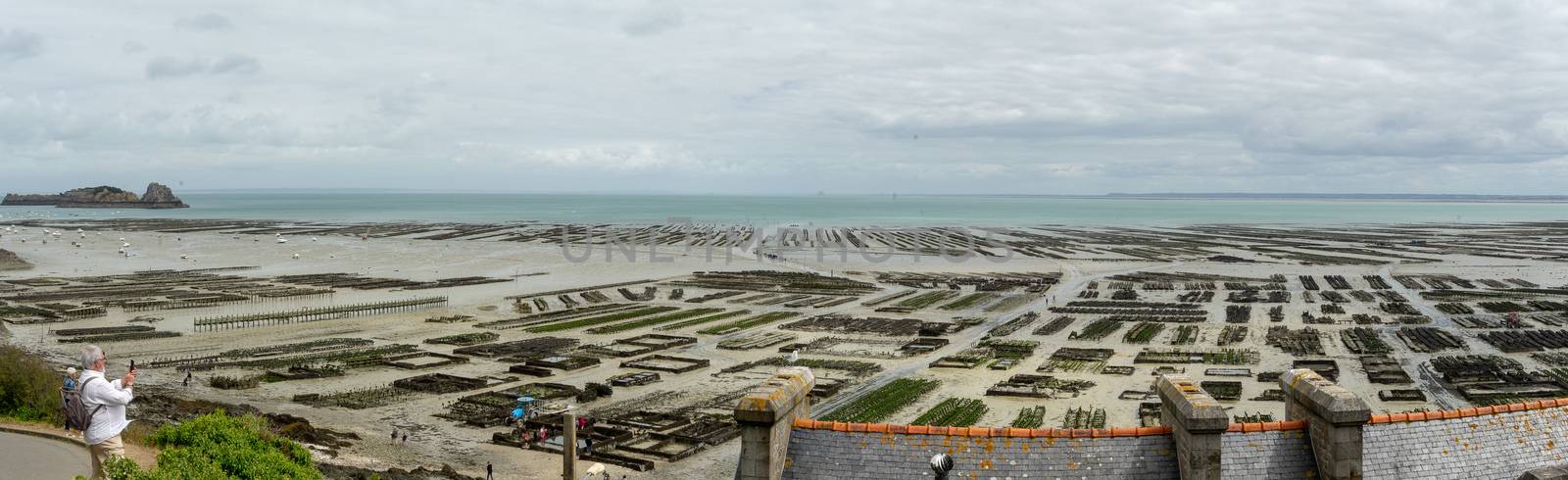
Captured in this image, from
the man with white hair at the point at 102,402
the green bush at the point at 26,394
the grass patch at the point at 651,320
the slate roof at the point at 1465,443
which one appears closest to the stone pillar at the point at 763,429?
the slate roof at the point at 1465,443

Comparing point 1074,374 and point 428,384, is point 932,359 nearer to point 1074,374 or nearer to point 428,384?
point 1074,374

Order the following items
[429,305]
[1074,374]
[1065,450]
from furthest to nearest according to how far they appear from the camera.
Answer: [429,305]
[1074,374]
[1065,450]

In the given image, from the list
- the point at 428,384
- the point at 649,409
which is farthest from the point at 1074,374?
the point at 428,384

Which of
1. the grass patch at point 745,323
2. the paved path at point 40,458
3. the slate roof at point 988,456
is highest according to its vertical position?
the slate roof at point 988,456

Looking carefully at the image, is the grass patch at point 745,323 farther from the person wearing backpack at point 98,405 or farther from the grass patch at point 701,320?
the person wearing backpack at point 98,405

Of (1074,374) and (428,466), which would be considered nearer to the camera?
(428,466)

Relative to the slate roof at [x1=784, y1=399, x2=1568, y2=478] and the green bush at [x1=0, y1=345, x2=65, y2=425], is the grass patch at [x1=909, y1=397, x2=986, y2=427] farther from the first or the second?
the green bush at [x1=0, y1=345, x2=65, y2=425]
